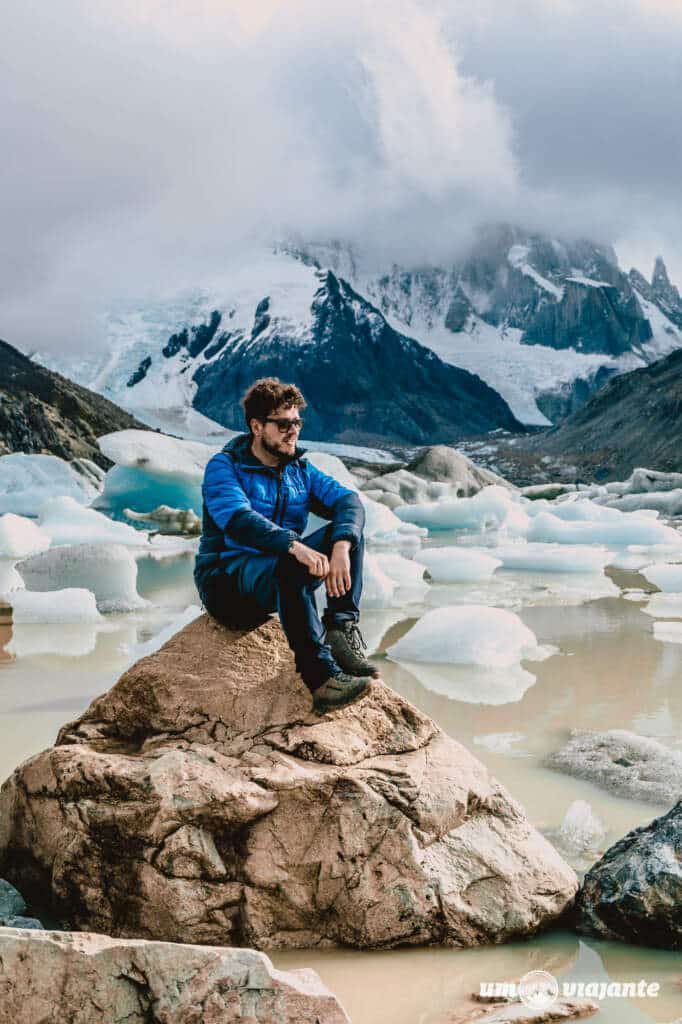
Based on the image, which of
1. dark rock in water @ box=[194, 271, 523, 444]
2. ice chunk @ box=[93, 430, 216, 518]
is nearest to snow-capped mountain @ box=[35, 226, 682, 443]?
dark rock in water @ box=[194, 271, 523, 444]

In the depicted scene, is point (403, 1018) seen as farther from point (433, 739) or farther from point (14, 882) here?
point (14, 882)

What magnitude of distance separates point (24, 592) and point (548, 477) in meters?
44.7

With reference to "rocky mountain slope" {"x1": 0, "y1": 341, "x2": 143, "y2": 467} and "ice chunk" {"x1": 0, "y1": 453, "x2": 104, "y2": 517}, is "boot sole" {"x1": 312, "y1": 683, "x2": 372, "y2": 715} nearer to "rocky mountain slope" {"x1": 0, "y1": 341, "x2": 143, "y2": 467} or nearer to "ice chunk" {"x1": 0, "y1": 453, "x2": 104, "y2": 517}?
"ice chunk" {"x1": 0, "y1": 453, "x2": 104, "y2": 517}

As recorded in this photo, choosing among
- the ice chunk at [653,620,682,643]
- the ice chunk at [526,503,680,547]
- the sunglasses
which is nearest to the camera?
the sunglasses

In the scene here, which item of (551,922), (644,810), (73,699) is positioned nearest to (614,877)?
(551,922)

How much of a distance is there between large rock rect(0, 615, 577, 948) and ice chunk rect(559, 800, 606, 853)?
47 centimetres

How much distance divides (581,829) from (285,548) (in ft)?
4.74

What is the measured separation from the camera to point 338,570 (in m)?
3.00

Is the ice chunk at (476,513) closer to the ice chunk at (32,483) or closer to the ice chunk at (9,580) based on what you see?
the ice chunk at (32,483)

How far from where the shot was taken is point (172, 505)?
23641mm

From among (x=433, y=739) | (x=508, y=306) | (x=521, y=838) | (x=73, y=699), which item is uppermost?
(x=508, y=306)

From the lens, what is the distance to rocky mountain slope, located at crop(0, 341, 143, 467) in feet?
156

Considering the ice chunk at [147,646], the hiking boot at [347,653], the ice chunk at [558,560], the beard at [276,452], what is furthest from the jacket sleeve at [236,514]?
the ice chunk at [558,560]

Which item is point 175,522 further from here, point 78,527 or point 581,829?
point 581,829
